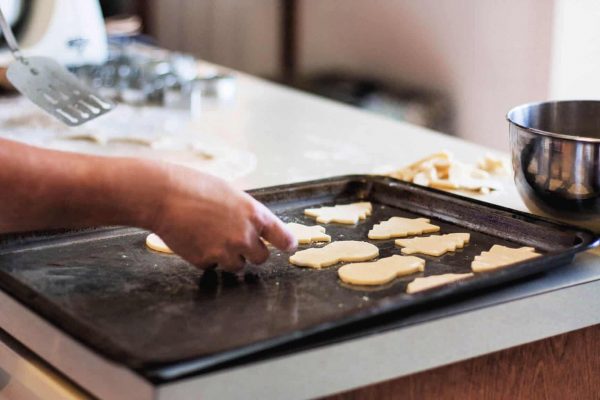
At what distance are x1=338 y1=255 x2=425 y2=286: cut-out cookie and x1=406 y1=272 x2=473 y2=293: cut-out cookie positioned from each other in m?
0.03

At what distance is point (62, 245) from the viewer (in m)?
1.30

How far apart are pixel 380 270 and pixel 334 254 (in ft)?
0.28

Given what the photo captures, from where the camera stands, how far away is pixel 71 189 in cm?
107

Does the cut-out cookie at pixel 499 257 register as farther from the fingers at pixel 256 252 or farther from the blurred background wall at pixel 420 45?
the blurred background wall at pixel 420 45

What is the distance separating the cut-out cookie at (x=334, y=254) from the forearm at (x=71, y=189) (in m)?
0.23

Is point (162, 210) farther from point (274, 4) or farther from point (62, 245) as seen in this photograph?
point (274, 4)

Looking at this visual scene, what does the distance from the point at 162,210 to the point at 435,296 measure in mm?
324

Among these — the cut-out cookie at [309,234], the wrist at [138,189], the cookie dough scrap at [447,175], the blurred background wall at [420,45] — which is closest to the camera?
the wrist at [138,189]

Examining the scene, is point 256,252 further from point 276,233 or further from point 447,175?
point 447,175

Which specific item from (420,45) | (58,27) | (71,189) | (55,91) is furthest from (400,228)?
(420,45)

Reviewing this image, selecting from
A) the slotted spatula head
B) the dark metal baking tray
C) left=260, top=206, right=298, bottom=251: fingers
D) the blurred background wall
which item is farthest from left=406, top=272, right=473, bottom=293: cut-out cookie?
the blurred background wall

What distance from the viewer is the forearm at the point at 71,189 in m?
1.05

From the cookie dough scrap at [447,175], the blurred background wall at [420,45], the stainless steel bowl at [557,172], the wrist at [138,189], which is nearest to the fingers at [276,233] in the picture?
the wrist at [138,189]

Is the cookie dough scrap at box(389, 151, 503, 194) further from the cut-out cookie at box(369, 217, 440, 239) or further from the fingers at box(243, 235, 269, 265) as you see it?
the fingers at box(243, 235, 269, 265)
